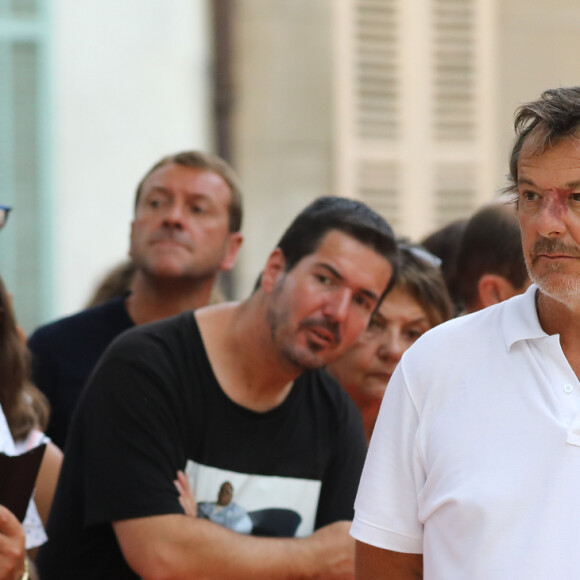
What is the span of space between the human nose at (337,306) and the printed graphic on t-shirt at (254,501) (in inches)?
18.2

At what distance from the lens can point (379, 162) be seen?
8.05 metres

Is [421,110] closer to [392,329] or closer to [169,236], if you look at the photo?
[169,236]

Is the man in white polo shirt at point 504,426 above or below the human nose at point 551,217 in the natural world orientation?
below

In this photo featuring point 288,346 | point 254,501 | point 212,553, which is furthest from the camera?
point 288,346

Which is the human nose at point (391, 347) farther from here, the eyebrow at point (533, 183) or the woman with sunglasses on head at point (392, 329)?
the eyebrow at point (533, 183)

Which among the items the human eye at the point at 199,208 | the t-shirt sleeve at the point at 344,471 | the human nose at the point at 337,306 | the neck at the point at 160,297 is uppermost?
the human eye at the point at 199,208

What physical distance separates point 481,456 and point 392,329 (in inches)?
75.1

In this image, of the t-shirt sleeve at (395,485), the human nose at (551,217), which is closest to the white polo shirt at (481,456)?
the t-shirt sleeve at (395,485)

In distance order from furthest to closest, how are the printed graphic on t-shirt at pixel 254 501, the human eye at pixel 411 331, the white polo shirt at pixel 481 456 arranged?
the human eye at pixel 411 331 → the printed graphic on t-shirt at pixel 254 501 → the white polo shirt at pixel 481 456

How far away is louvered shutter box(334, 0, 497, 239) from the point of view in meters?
8.00

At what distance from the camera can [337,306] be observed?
12.0 ft

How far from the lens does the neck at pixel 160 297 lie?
181 inches

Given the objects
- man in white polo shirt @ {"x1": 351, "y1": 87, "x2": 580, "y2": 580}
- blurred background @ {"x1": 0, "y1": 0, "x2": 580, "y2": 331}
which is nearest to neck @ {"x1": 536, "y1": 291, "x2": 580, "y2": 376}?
man in white polo shirt @ {"x1": 351, "y1": 87, "x2": 580, "y2": 580}

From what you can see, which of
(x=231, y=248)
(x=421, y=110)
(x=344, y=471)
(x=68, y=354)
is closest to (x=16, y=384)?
(x=68, y=354)
